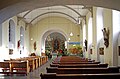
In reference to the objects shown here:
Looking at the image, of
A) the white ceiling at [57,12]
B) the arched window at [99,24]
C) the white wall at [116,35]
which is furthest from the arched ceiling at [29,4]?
the white ceiling at [57,12]

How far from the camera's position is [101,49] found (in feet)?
41.5

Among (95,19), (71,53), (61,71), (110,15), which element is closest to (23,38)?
(71,53)

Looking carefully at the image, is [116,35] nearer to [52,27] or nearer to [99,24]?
[99,24]

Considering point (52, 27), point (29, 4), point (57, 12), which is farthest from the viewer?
point (52, 27)

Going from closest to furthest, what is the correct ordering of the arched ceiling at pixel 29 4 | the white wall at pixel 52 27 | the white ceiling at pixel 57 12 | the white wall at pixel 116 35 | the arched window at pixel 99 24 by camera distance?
the arched ceiling at pixel 29 4 < the white wall at pixel 116 35 < the arched window at pixel 99 24 < the white ceiling at pixel 57 12 < the white wall at pixel 52 27

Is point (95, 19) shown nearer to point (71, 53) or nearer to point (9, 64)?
point (9, 64)

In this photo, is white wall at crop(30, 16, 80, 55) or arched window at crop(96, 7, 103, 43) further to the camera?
white wall at crop(30, 16, 80, 55)

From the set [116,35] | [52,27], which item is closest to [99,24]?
[116,35]

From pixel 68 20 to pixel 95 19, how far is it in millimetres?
12881

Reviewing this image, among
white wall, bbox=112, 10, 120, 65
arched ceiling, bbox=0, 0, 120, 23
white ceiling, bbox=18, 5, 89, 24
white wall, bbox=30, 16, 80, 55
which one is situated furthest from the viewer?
white wall, bbox=30, 16, 80, 55

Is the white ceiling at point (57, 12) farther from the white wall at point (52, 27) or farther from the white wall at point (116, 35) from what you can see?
the white wall at point (116, 35)

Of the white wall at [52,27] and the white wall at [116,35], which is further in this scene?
the white wall at [52,27]

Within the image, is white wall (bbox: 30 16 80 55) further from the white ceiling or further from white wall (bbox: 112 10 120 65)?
white wall (bbox: 112 10 120 65)

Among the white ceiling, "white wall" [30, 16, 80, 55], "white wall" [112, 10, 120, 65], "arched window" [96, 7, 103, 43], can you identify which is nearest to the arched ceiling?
"white wall" [112, 10, 120, 65]
